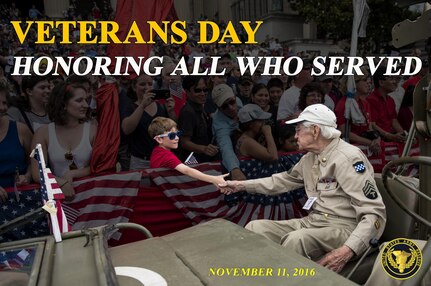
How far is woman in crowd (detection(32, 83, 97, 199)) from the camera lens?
368cm

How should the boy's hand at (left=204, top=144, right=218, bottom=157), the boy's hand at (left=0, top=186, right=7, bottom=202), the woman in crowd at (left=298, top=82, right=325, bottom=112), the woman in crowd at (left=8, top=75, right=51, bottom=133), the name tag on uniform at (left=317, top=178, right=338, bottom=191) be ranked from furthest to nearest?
1. the woman in crowd at (left=298, top=82, right=325, bottom=112)
2. the boy's hand at (left=204, top=144, right=218, bottom=157)
3. the woman in crowd at (left=8, top=75, right=51, bottom=133)
4. the boy's hand at (left=0, top=186, right=7, bottom=202)
5. the name tag on uniform at (left=317, top=178, right=338, bottom=191)

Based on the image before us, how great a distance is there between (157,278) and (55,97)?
2.59 metres

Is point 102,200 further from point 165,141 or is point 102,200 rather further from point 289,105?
point 289,105

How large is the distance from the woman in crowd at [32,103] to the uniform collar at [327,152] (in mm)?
2764

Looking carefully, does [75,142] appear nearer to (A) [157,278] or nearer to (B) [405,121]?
(A) [157,278]

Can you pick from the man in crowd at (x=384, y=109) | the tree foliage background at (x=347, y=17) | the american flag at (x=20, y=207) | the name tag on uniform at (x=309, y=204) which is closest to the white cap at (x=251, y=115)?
the name tag on uniform at (x=309, y=204)

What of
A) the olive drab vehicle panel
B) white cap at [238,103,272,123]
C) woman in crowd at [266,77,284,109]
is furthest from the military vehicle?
woman in crowd at [266,77,284,109]

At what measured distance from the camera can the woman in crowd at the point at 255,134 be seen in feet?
13.6

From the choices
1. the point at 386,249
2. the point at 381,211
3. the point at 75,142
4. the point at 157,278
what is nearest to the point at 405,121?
the point at 381,211

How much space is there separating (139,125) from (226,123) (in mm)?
936

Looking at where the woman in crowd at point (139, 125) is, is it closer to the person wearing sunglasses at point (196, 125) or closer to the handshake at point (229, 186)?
the person wearing sunglasses at point (196, 125)

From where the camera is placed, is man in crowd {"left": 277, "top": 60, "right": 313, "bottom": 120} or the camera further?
man in crowd {"left": 277, "top": 60, "right": 313, "bottom": 120}

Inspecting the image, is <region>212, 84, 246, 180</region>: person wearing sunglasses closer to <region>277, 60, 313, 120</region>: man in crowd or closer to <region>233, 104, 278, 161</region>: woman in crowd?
<region>233, 104, 278, 161</region>: woman in crowd

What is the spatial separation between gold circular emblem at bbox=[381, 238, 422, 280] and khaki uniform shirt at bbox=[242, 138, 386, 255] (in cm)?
31
